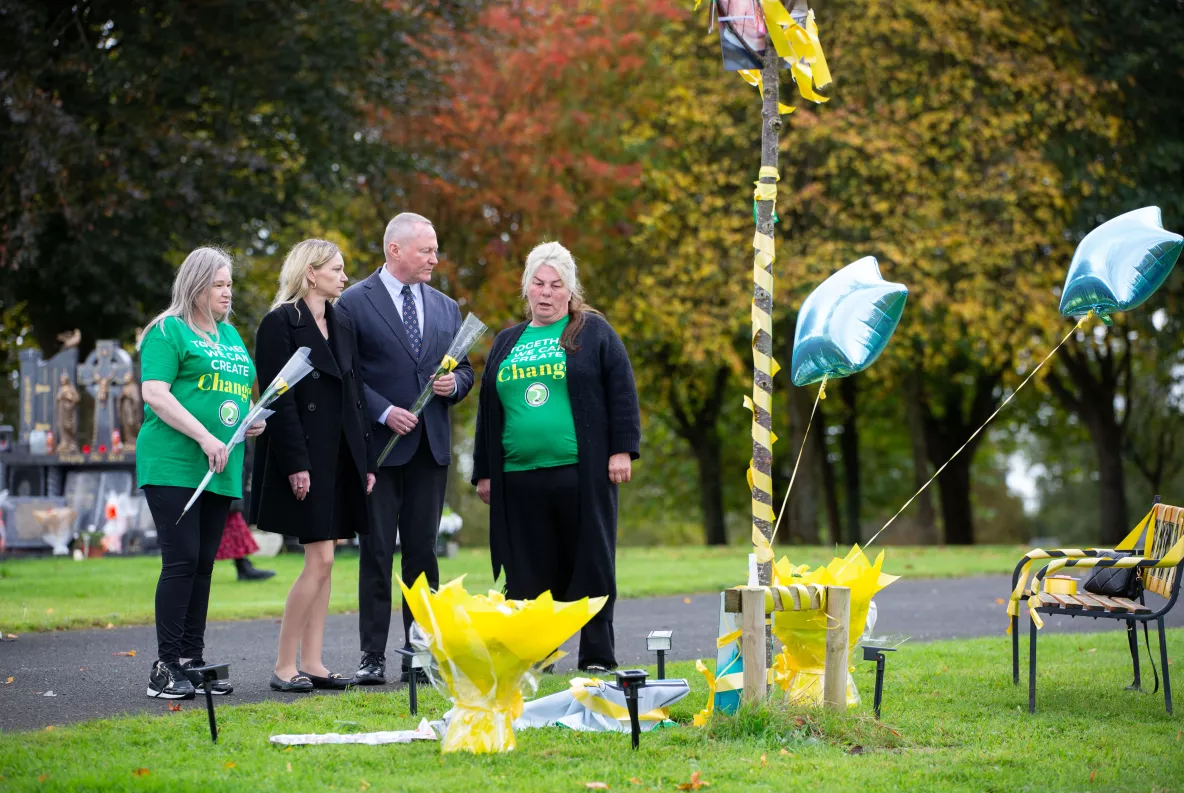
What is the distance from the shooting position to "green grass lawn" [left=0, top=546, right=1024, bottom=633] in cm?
945

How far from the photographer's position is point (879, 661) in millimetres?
5203

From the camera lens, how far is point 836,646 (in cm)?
511

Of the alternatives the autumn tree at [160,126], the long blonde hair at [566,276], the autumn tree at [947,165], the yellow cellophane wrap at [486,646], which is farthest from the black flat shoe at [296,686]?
the autumn tree at [947,165]

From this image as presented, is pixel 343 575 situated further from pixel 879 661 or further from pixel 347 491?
pixel 879 661

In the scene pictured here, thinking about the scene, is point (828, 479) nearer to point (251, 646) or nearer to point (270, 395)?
point (251, 646)

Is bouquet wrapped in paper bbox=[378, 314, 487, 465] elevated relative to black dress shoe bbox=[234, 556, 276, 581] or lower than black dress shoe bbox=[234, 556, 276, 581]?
elevated

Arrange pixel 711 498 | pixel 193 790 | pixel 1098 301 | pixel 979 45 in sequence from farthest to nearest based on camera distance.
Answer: pixel 711 498
pixel 979 45
pixel 1098 301
pixel 193 790

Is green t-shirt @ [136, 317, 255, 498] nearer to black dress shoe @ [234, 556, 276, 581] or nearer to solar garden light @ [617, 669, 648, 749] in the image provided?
solar garden light @ [617, 669, 648, 749]

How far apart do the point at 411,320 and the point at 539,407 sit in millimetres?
844

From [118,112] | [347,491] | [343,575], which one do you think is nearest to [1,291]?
[118,112]

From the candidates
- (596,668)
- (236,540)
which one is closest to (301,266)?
(596,668)

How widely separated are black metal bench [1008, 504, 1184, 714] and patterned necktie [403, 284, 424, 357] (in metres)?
3.12

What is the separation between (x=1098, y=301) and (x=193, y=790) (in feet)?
14.8

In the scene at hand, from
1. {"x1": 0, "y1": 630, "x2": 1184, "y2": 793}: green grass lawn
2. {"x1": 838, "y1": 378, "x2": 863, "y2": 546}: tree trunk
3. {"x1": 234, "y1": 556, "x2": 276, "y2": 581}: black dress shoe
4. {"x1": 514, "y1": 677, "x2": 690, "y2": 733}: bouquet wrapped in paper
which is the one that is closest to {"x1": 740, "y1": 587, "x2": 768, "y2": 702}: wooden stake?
{"x1": 0, "y1": 630, "x2": 1184, "y2": 793}: green grass lawn
